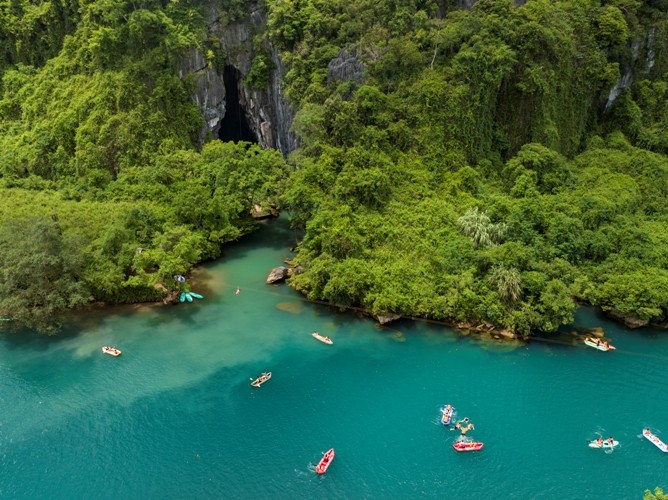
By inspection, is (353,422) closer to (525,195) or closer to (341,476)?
(341,476)

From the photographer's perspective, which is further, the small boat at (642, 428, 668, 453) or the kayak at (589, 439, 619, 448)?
the kayak at (589, 439, 619, 448)

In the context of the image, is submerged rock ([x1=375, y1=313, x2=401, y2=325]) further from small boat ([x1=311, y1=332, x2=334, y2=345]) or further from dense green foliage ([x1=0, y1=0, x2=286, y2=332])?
dense green foliage ([x1=0, y1=0, x2=286, y2=332])

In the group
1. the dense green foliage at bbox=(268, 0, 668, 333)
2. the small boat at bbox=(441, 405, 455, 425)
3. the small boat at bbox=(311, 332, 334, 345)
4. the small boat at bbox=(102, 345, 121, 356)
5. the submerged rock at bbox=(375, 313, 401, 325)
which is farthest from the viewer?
the submerged rock at bbox=(375, 313, 401, 325)

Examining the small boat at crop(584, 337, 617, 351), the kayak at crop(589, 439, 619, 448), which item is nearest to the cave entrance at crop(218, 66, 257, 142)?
the small boat at crop(584, 337, 617, 351)

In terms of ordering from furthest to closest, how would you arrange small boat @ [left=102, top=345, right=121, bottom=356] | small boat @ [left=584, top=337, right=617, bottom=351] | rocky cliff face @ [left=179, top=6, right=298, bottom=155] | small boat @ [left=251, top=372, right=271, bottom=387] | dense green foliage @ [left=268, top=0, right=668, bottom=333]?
rocky cliff face @ [left=179, top=6, right=298, bottom=155]
dense green foliage @ [left=268, top=0, right=668, bottom=333]
small boat @ [left=584, top=337, right=617, bottom=351]
small boat @ [left=102, top=345, right=121, bottom=356]
small boat @ [left=251, top=372, right=271, bottom=387]

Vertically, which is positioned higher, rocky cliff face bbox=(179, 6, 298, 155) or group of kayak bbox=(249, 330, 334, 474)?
rocky cliff face bbox=(179, 6, 298, 155)

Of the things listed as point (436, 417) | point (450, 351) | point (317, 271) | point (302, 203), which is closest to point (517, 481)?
point (436, 417)
